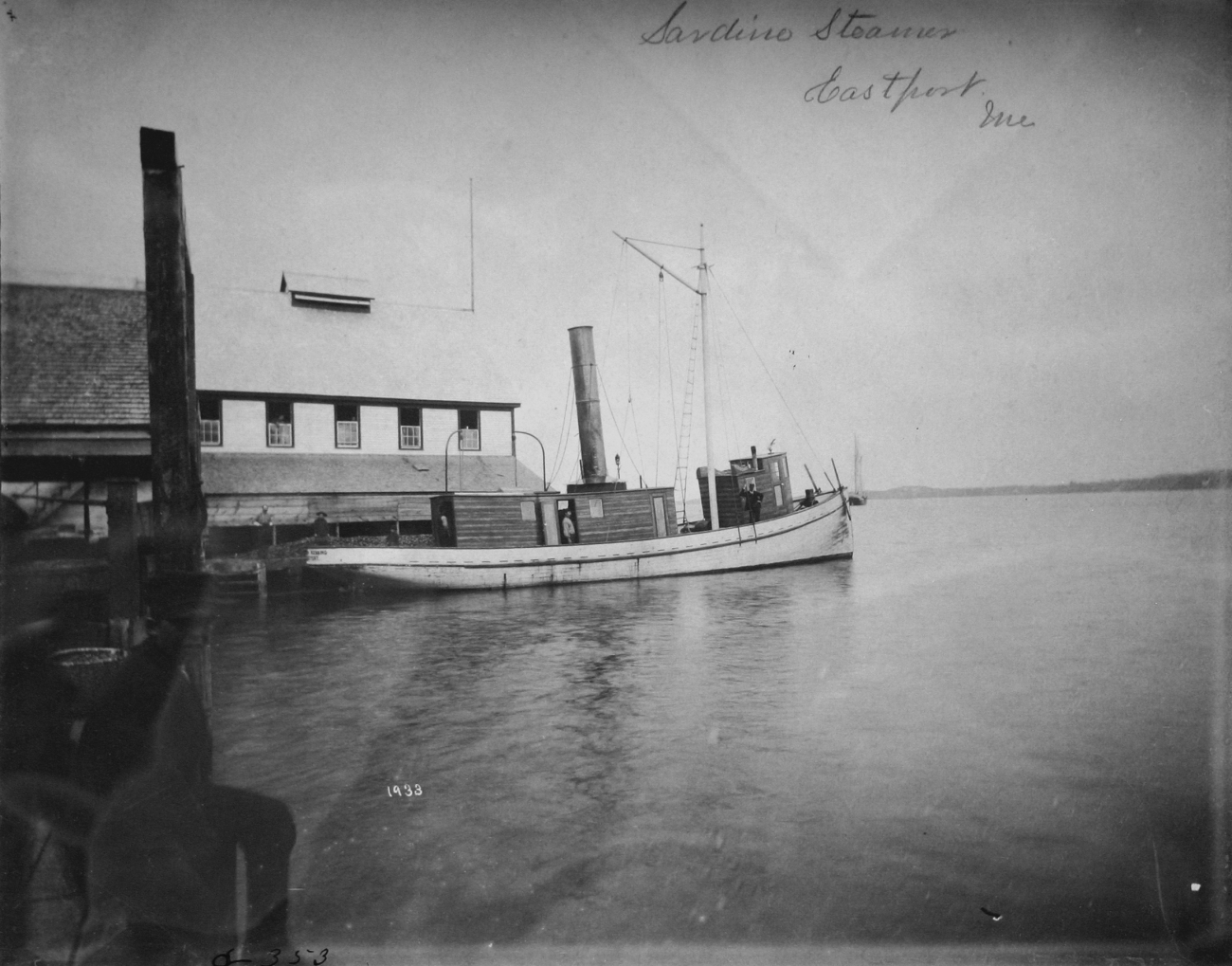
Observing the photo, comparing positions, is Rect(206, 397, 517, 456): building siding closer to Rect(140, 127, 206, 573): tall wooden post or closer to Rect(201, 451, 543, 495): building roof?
Rect(201, 451, 543, 495): building roof

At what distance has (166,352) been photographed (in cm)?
258

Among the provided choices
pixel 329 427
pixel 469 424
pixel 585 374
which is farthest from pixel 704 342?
pixel 329 427

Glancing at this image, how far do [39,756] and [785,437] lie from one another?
169 inches

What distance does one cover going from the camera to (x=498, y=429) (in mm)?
6477

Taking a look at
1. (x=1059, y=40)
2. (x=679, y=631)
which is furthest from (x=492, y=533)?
(x=1059, y=40)

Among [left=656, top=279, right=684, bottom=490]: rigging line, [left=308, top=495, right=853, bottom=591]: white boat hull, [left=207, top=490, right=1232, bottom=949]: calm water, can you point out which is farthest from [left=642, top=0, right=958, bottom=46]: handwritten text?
[left=308, top=495, right=853, bottom=591]: white boat hull

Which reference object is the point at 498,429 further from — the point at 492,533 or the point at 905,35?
the point at 492,533

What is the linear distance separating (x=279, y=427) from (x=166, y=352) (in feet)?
9.23

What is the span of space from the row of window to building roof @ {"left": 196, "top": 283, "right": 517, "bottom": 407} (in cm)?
17

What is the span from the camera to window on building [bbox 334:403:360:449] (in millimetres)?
5770

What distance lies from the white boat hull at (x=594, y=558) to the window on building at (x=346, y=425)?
4.44m

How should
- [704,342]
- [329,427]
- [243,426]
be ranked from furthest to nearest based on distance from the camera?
[329,427], [243,426], [704,342]

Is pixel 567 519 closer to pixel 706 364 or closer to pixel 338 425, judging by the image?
pixel 338 425

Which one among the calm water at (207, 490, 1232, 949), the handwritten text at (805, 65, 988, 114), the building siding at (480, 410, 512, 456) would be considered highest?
the handwritten text at (805, 65, 988, 114)
